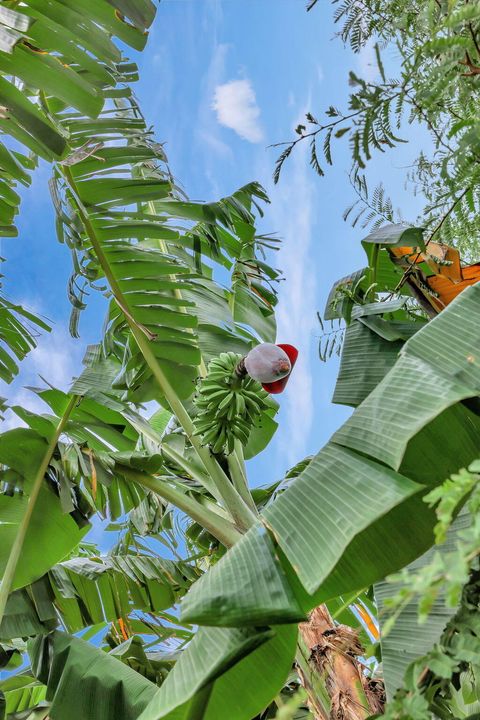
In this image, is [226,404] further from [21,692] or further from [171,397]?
[21,692]

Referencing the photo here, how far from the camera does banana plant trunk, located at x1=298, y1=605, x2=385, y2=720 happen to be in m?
1.07

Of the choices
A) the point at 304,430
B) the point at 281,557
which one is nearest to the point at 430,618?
the point at 281,557

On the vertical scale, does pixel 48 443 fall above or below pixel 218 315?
below

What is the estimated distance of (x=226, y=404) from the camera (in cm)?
127

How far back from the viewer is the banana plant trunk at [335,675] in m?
1.07

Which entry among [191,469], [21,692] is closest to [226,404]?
[191,469]

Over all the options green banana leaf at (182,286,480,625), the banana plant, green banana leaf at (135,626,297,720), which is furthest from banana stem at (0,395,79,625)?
green banana leaf at (182,286,480,625)

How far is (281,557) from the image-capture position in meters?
0.78

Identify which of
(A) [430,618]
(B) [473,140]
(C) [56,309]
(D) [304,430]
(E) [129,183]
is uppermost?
(C) [56,309]

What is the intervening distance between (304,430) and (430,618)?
943 inches

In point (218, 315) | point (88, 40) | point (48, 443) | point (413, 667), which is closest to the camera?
point (413, 667)

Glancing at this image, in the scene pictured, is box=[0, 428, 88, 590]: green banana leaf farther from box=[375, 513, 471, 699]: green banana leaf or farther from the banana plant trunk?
box=[375, 513, 471, 699]: green banana leaf

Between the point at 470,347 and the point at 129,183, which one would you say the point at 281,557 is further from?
the point at 129,183

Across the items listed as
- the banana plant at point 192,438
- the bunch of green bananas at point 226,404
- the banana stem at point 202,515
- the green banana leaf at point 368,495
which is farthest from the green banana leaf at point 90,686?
the green banana leaf at point 368,495
